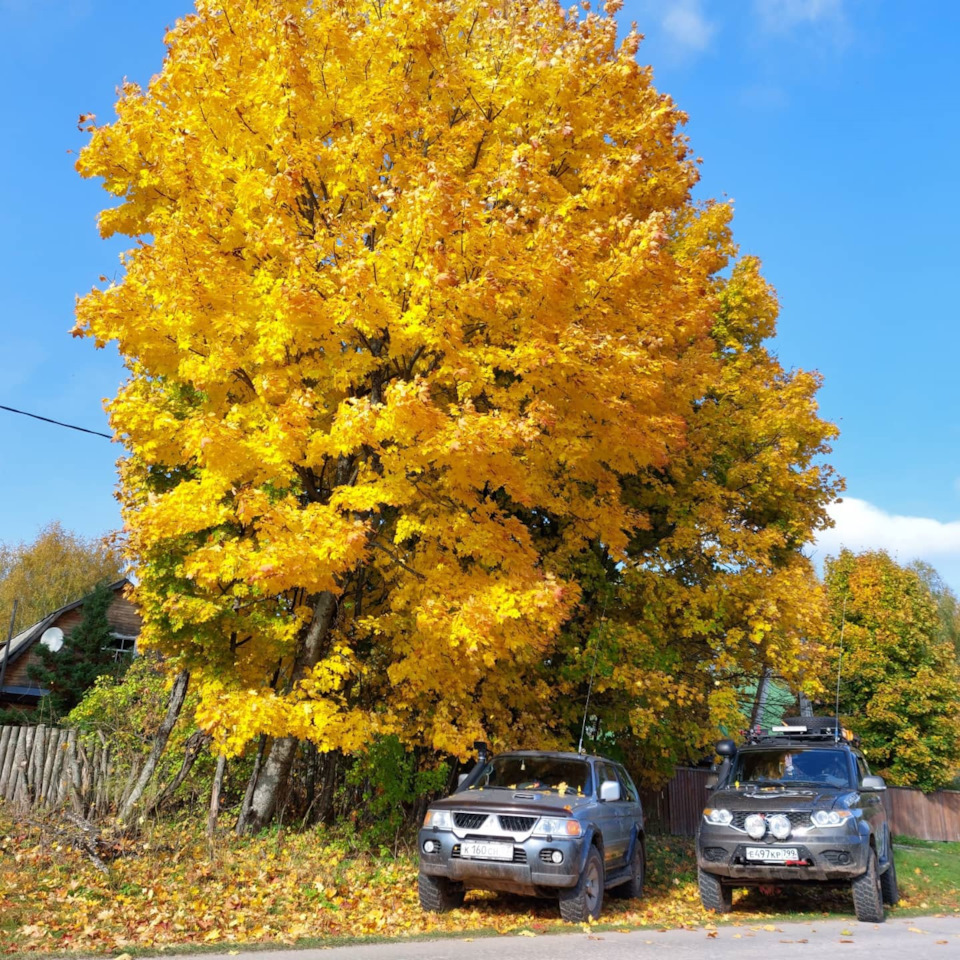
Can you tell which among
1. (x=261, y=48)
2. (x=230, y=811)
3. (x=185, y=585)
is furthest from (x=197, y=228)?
(x=230, y=811)

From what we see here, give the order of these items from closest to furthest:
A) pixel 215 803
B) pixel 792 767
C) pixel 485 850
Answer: pixel 485 850
pixel 792 767
pixel 215 803

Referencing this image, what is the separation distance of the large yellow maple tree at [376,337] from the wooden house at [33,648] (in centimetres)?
2465

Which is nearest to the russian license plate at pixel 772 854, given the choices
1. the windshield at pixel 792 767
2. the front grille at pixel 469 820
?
the windshield at pixel 792 767

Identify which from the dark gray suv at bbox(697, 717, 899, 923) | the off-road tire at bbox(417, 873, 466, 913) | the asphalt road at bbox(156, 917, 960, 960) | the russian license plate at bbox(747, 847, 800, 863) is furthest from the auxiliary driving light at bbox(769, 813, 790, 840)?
the off-road tire at bbox(417, 873, 466, 913)

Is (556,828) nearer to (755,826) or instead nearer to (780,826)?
(755,826)

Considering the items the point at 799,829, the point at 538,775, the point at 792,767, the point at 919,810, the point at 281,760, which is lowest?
the point at 919,810

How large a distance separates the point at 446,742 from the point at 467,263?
5.63 metres

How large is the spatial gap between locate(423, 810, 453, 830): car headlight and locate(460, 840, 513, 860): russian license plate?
267mm

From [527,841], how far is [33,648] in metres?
32.4

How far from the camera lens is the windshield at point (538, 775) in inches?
357

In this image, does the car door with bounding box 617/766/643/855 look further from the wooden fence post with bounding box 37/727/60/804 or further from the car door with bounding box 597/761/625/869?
the wooden fence post with bounding box 37/727/60/804

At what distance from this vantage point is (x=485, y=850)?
781 centimetres

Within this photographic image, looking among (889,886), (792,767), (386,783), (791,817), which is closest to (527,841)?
(791,817)

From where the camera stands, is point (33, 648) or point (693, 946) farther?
point (33, 648)
